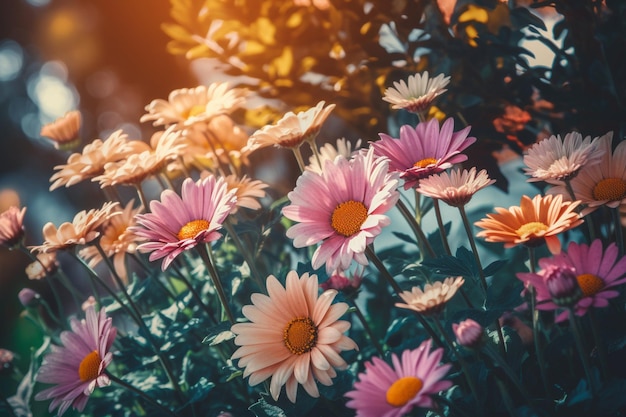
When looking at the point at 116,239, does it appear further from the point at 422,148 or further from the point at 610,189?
the point at 610,189

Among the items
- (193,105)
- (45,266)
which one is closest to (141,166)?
(193,105)

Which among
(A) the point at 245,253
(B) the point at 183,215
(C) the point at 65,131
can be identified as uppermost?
(C) the point at 65,131

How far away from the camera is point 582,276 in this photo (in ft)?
1.96

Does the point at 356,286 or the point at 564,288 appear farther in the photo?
the point at 356,286

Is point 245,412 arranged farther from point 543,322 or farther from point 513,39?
point 513,39

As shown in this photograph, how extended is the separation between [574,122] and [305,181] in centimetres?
50

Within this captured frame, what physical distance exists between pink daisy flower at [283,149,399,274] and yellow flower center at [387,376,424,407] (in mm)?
142

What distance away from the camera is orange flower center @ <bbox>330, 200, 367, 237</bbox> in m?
0.70

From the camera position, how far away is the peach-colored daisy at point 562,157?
65 cm

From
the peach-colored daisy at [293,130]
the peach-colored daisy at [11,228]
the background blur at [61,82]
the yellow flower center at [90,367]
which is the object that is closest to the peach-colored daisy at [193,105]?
the peach-colored daisy at [293,130]

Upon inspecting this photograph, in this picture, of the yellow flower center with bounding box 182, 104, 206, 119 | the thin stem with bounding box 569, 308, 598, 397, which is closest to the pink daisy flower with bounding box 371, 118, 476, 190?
the thin stem with bounding box 569, 308, 598, 397

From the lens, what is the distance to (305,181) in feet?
2.36

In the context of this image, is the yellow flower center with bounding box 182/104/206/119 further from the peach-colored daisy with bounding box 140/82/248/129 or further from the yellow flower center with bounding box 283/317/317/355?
the yellow flower center with bounding box 283/317/317/355

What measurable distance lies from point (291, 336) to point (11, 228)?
50 cm
